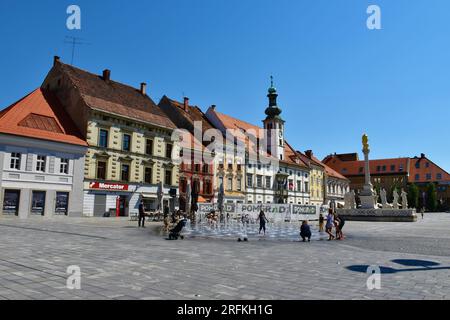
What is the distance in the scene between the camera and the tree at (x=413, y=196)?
84425mm

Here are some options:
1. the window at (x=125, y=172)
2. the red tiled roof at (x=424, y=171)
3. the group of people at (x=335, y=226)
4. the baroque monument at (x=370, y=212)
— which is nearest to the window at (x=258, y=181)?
the baroque monument at (x=370, y=212)

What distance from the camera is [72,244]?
12.2 meters

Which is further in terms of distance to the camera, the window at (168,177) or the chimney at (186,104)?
the chimney at (186,104)

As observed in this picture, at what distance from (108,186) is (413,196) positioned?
7638 centimetres

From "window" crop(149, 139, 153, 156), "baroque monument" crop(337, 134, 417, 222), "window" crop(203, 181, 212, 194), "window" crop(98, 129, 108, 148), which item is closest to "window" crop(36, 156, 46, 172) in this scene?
"window" crop(98, 129, 108, 148)

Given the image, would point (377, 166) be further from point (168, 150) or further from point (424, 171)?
point (168, 150)

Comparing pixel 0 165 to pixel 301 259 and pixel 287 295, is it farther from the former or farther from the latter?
pixel 287 295

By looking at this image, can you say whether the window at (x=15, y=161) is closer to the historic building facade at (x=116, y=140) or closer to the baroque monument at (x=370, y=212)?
the historic building facade at (x=116, y=140)

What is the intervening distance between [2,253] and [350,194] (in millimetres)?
41624

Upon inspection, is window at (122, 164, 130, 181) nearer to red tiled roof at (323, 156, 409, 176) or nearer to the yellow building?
the yellow building

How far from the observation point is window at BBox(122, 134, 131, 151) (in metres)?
37.0

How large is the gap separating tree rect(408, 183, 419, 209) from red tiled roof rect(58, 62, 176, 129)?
68150mm

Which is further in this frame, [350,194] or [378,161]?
[378,161]
